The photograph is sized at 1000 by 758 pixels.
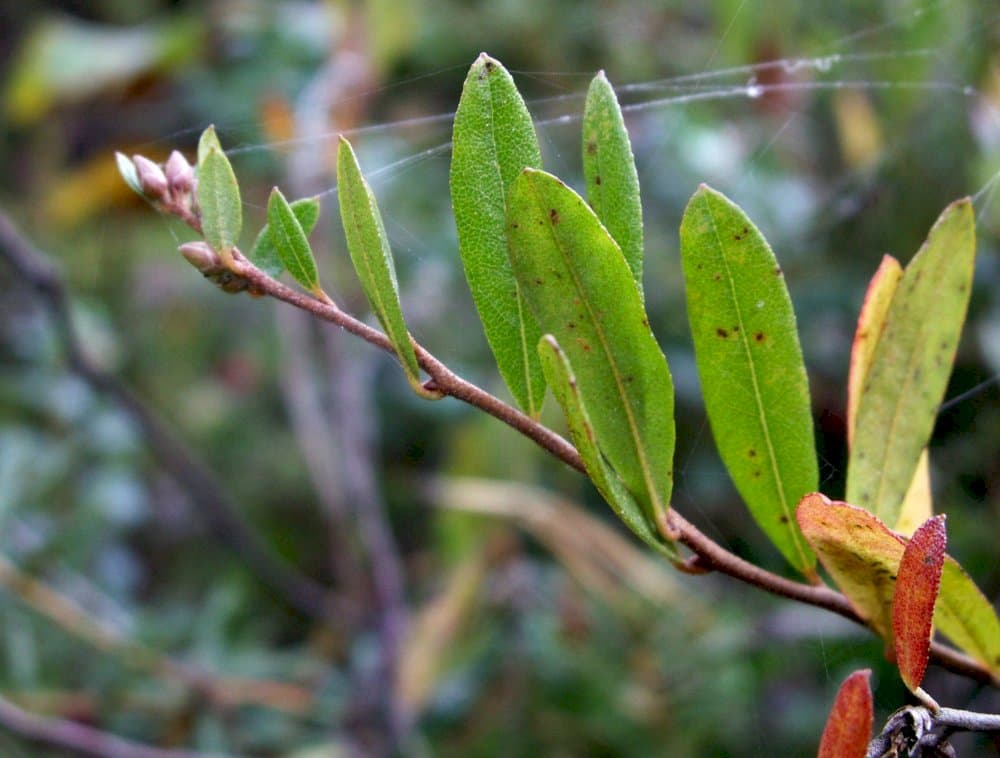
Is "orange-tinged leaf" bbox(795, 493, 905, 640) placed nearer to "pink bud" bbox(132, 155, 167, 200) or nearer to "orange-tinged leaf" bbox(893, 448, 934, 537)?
"orange-tinged leaf" bbox(893, 448, 934, 537)

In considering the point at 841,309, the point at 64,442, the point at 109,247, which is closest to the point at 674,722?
the point at 841,309

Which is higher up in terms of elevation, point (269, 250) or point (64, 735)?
point (269, 250)

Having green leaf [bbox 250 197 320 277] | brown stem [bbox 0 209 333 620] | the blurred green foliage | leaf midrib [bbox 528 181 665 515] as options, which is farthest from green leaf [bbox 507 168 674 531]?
brown stem [bbox 0 209 333 620]

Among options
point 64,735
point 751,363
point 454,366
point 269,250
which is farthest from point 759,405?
→ point 454,366

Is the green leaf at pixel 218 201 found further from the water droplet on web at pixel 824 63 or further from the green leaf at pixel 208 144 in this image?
the water droplet on web at pixel 824 63

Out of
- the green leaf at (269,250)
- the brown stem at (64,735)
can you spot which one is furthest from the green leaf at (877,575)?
the brown stem at (64,735)

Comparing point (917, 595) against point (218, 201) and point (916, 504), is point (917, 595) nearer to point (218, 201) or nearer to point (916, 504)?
point (916, 504)
